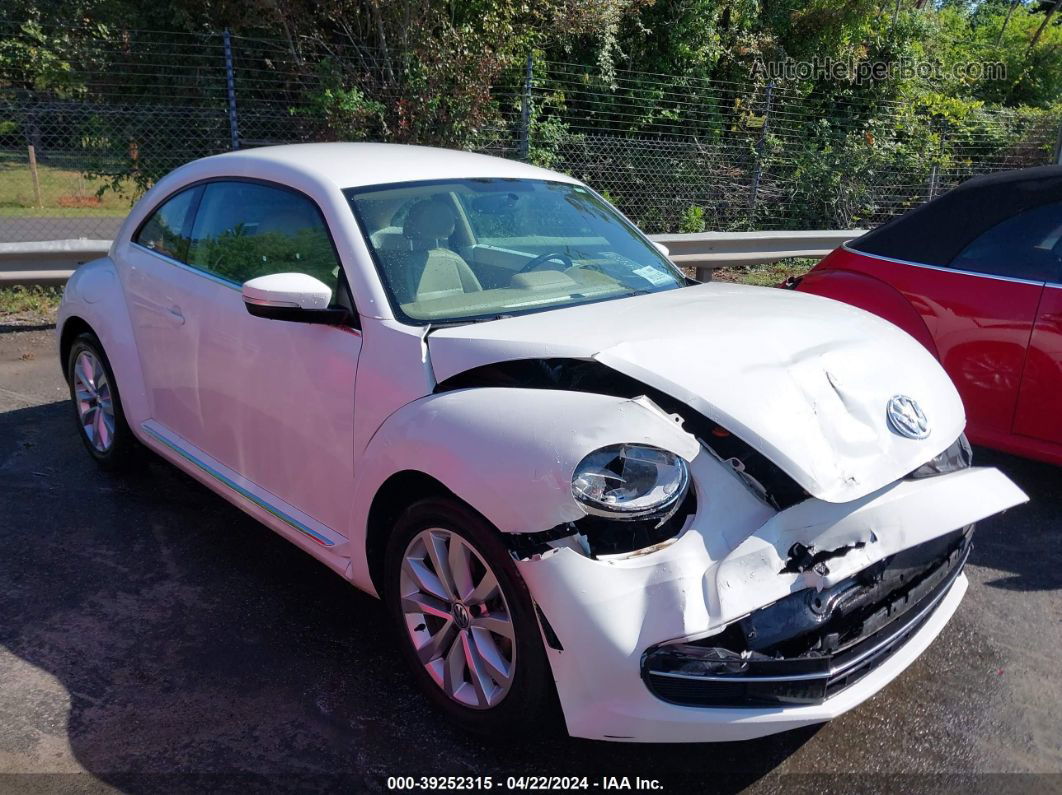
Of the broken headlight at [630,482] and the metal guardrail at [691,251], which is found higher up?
the broken headlight at [630,482]

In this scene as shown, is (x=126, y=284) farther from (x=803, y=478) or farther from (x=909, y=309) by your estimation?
(x=909, y=309)

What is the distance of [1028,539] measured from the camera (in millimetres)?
4270

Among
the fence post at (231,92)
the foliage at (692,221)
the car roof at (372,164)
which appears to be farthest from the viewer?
the foliage at (692,221)

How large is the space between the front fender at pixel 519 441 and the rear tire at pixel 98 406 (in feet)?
7.94

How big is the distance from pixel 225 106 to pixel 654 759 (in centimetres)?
883

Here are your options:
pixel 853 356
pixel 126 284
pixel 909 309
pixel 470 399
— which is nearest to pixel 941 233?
pixel 909 309

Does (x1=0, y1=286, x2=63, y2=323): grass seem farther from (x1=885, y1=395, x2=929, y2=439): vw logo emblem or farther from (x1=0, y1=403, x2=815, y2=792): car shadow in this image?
(x1=885, y1=395, x2=929, y2=439): vw logo emblem

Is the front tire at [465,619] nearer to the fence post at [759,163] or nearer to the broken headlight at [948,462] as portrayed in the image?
the broken headlight at [948,462]

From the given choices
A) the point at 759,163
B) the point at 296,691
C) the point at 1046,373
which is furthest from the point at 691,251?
the point at 296,691

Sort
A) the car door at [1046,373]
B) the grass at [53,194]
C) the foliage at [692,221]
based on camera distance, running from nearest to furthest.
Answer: the car door at [1046,373]
the grass at [53,194]
the foliage at [692,221]

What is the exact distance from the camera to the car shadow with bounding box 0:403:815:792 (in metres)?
2.69

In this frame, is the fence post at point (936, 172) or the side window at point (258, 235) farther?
the fence post at point (936, 172)

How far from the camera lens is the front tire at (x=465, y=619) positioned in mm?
2467

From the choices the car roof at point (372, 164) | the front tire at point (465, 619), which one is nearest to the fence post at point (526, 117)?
the car roof at point (372, 164)
